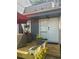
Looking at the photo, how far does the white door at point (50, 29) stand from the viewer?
1543mm

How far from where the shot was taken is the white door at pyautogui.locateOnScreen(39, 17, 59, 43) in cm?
154

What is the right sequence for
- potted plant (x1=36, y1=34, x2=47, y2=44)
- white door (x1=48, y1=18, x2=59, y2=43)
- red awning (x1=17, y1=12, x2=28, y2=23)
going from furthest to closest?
1. potted plant (x1=36, y1=34, x2=47, y2=44)
2. white door (x1=48, y1=18, x2=59, y2=43)
3. red awning (x1=17, y1=12, x2=28, y2=23)

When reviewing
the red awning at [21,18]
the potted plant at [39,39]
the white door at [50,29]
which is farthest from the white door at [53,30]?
the red awning at [21,18]

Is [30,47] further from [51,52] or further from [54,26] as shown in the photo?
[54,26]

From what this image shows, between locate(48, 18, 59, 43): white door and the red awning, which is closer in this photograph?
the red awning

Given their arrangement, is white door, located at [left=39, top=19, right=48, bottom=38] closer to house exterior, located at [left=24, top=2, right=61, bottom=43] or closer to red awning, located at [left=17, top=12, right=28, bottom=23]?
house exterior, located at [left=24, top=2, right=61, bottom=43]

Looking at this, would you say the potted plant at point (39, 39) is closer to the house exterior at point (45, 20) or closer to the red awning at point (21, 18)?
the house exterior at point (45, 20)

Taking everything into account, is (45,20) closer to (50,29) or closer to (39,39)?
(50,29)

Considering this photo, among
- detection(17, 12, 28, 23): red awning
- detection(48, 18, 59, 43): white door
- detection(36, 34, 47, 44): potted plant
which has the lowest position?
detection(36, 34, 47, 44): potted plant

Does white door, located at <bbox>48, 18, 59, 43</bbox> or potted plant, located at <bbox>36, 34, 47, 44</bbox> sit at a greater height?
white door, located at <bbox>48, 18, 59, 43</bbox>

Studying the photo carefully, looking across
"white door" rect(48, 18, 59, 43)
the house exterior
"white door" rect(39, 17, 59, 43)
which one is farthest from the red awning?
"white door" rect(48, 18, 59, 43)
